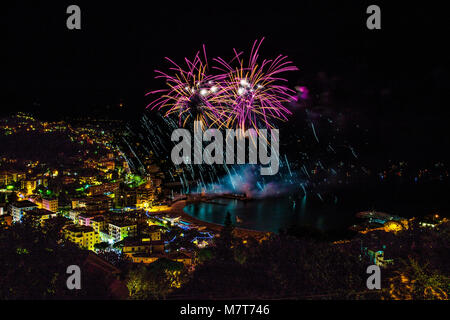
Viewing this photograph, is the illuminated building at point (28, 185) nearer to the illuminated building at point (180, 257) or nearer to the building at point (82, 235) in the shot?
the building at point (82, 235)

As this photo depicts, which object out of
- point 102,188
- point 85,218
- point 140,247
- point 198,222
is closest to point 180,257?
point 140,247

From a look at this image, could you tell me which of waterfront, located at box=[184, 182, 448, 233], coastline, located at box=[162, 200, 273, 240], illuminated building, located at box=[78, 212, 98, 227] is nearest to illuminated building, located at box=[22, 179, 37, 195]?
illuminated building, located at box=[78, 212, 98, 227]

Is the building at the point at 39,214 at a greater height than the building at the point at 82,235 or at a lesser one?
greater

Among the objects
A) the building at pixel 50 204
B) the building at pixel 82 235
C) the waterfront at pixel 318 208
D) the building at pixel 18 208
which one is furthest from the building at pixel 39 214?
the waterfront at pixel 318 208

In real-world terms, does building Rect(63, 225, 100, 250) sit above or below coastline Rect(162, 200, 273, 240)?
above

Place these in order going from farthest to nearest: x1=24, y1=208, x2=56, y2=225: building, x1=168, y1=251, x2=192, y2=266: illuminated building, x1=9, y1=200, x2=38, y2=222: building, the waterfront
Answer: the waterfront, x1=9, y1=200, x2=38, y2=222: building, x1=24, y1=208, x2=56, y2=225: building, x1=168, y1=251, x2=192, y2=266: illuminated building

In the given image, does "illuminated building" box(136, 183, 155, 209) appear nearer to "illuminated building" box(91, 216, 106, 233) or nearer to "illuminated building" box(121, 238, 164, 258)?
"illuminated building" box(91, 216, 106, 233)
